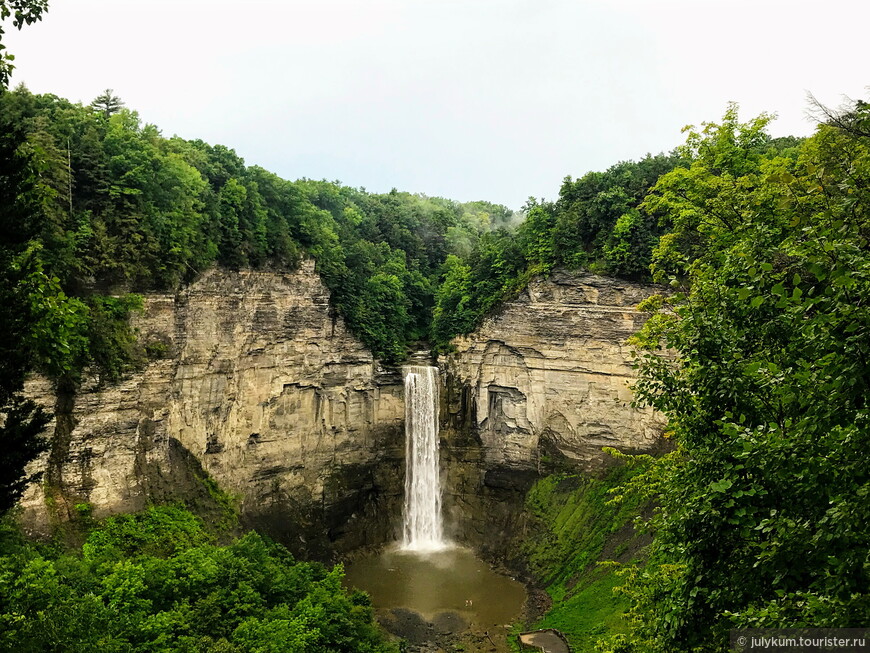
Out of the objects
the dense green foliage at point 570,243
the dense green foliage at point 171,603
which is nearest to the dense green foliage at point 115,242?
the dense green foliage at point 171,603

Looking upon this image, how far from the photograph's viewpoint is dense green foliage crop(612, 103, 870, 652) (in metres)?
5.48

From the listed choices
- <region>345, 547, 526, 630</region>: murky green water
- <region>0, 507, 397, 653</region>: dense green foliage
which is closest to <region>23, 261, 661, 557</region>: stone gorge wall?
<region>345, 547, 526, 630</region>: murky green water

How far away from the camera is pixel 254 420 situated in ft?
107

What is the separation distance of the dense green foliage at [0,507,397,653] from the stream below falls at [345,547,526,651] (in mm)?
6674

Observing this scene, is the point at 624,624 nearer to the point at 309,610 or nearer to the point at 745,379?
the point at 309,610

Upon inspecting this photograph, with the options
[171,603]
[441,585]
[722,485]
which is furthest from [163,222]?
[722,485]

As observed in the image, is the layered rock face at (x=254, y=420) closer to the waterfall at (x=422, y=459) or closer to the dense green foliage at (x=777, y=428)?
the waterfall at (x=422, y=459)

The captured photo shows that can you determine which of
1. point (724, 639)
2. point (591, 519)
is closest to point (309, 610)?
point (724, 639)

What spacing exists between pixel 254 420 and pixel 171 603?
1572 cm

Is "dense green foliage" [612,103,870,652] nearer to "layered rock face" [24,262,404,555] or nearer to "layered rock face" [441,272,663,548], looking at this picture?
"layered rock face" [24,262,404,555]

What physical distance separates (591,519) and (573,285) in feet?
38.9

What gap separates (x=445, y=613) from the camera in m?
28.5

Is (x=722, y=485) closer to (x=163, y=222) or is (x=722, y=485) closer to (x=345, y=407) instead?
(x=163, y=222)

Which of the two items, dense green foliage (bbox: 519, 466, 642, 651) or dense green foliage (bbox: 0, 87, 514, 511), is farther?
dense green foliage (bbox: 519, 466, 642, 651)
